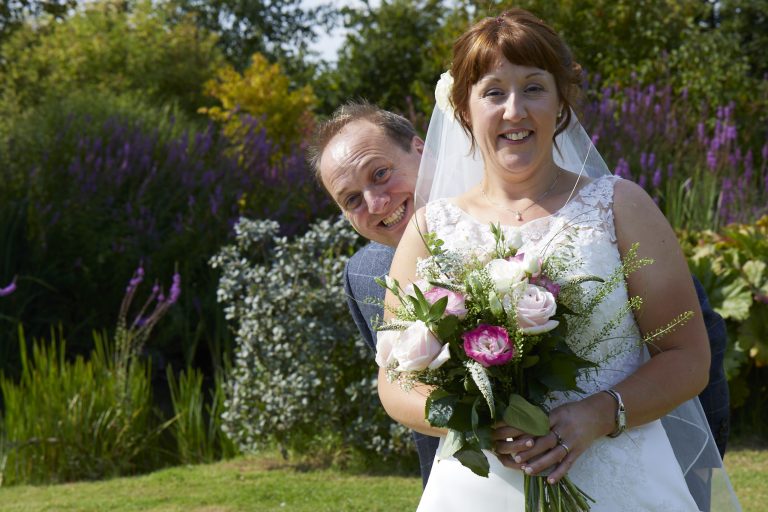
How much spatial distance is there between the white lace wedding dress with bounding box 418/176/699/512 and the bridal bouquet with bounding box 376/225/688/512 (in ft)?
0.38

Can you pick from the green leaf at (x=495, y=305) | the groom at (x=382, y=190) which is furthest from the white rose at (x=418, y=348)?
the groom at (x=382, y=190)

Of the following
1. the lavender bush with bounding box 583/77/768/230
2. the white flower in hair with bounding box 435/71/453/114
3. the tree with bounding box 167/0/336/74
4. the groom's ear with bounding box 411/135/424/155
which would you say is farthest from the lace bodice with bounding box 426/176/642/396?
the tree with bounding box 167/0/336/74

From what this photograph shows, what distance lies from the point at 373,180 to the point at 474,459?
142cm

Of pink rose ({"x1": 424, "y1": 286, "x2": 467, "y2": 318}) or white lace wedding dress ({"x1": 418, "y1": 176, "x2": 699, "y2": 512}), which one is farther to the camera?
white lace wedding dress ({"x1": 418, "y1": 176, "x2": 699, "y2": 512})

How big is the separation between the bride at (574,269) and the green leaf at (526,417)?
0.09m

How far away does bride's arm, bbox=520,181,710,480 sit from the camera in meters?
2.38

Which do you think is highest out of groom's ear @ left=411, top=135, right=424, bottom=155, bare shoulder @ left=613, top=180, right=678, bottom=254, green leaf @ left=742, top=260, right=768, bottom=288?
groom's ear @ left=411, top=135, right=424, bottom=155

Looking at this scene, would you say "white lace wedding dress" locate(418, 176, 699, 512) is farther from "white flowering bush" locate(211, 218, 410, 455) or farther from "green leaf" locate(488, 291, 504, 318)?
Result: "white flowering bush" locate(211, 218, 410, 455)

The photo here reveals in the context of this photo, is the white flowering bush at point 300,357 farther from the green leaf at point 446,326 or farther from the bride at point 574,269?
the green leaf at point 446,326

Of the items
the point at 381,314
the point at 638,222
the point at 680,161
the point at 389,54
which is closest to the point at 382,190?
the point at 381,314

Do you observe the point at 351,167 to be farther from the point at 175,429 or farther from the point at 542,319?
the point at 175,429

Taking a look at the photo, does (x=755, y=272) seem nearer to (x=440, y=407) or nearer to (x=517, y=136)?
(x=517, y=136)

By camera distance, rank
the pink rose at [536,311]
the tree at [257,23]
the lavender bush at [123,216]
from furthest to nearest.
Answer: the tree at [257,23] < the lavender bush at [123,216] < the pink rose at [536,311]

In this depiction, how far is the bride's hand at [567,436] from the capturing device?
2262mm
